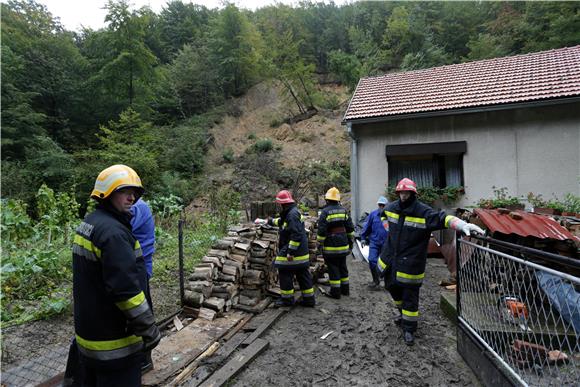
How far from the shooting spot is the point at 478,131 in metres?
9.14

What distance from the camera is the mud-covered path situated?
10.5 feet

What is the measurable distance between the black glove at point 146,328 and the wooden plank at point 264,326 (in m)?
1.98

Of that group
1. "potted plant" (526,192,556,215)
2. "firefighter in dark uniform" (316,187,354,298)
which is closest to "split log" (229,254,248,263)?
"firefighter in dark uniform" (316,187,354,298)

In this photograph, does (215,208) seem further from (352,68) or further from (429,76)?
(352,68)

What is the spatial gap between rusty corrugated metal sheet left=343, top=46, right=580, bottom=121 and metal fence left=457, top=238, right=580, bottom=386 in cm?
740

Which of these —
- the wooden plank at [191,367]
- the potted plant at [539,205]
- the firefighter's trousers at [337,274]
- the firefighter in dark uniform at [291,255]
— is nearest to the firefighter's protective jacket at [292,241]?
the firefighter in dark uniform at [291,255]

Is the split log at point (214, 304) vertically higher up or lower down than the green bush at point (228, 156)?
lower down

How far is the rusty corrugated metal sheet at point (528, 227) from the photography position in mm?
4217

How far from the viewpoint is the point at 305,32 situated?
32.8 metres

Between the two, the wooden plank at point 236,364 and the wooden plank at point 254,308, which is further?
the wooden plank at point 254,308

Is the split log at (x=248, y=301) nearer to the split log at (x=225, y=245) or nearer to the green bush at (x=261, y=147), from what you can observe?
the split log at (x=225, y=245)

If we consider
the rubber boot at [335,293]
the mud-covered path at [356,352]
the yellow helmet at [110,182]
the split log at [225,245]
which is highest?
the yellow helmet at [110,182]

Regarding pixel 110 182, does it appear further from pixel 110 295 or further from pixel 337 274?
pixel 337 274

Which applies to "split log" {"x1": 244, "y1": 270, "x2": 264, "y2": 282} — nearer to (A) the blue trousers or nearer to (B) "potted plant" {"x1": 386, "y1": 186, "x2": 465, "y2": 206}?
(A) the blue trousers
